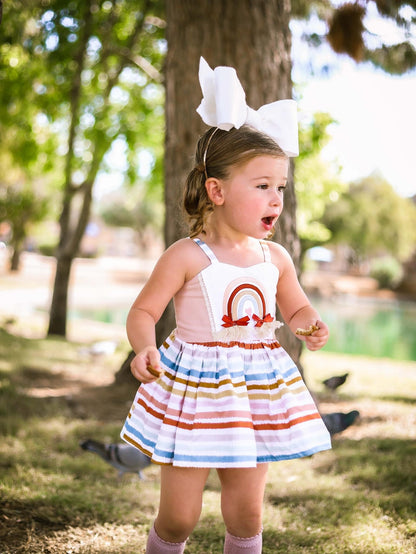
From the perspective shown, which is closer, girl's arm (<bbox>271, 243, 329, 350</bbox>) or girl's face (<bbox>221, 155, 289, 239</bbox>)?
girl's face (<bbox>221, 155, 289, 239</bbox>)

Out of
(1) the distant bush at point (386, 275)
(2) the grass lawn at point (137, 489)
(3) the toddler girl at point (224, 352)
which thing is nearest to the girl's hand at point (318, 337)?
(3) the toddler girl at point (224, 352)

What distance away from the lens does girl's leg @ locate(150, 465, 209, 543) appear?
1705 millimetres

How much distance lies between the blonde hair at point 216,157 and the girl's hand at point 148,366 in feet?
1.66

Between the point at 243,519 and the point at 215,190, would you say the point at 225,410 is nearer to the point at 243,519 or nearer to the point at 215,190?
the point at 243,519

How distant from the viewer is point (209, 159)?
1.91m

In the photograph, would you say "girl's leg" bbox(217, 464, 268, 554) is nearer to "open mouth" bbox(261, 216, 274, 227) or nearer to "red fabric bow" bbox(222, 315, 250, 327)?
"red fabric bow" bbox(222, 315, 250, 327)

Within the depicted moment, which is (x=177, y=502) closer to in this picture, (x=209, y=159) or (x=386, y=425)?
(x=209, y=159)

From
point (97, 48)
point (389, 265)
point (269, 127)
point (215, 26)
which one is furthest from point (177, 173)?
point (389, 265)

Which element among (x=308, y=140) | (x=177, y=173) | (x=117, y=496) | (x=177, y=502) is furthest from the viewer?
(x=308, y=140)

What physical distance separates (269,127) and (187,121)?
6.21ft

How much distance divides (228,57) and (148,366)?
2627mm

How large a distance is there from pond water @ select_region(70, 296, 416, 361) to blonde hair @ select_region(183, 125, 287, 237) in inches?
532

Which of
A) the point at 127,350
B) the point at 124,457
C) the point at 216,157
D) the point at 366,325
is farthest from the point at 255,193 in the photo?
the point at 366,325

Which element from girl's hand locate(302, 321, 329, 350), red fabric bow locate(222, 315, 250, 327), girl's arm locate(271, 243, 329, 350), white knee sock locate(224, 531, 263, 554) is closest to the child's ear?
girl's arm locate(271, 243, 329, 350)
